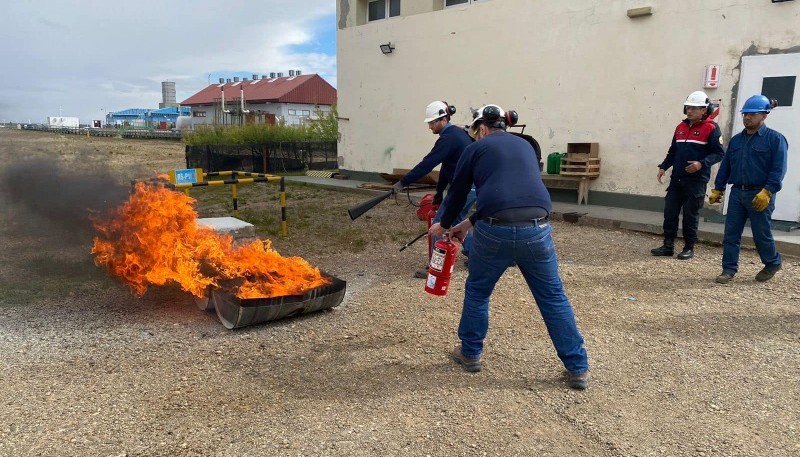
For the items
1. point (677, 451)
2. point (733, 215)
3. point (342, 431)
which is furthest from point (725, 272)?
point (342, 431)

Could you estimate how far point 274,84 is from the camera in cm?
5166

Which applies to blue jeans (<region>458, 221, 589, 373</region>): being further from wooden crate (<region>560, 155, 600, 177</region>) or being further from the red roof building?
the red roof building

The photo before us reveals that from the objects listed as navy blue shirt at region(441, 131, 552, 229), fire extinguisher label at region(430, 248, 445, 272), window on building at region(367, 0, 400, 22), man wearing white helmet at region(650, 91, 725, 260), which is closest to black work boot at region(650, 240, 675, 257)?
man wearing white helmet at region(650, 91, 725, 260)

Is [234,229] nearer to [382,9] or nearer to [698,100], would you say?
[698,100]

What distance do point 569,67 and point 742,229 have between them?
5728 millimetres

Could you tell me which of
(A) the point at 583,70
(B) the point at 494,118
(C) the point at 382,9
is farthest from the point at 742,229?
(C) the point at 382,9

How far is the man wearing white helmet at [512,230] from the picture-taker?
3588 mm

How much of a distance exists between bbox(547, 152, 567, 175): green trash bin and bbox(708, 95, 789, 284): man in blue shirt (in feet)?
15.5

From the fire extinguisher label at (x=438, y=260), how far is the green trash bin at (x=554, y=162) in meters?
7.62

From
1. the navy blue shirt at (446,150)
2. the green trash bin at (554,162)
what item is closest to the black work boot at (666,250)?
the navy blue shirt at (446,150)

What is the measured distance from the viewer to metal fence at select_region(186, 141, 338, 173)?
18.6m

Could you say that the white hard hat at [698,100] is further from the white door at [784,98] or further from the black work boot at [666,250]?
the white door at [784,98]

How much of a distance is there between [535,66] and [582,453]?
9.68 meters

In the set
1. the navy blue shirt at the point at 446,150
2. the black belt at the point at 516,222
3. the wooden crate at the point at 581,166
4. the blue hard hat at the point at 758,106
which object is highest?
the blue hard hat at the point at 758,106
